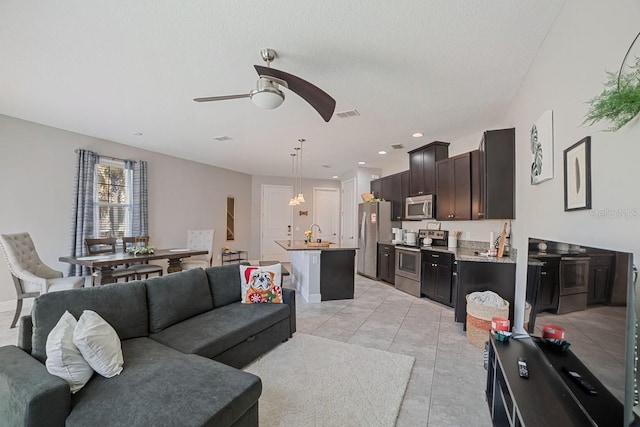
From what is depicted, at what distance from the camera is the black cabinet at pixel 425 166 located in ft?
16.1

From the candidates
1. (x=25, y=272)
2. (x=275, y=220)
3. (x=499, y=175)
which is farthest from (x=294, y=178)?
(x=25, y=272)

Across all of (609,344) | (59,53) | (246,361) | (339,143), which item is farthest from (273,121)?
(609,344)

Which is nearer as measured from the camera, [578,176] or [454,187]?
[578,176]

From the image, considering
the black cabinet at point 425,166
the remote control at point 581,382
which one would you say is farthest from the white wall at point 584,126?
the black cabinet at point 425,166

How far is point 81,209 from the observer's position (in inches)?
176

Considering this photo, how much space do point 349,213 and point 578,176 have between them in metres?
5.89

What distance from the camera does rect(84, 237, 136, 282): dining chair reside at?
4218 millimetres

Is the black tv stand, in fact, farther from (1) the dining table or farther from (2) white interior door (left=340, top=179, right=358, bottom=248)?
(2) white interior door (left=340, top=179, right=358, bottom=248)

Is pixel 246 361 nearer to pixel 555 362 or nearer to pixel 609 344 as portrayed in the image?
pixel 555 362

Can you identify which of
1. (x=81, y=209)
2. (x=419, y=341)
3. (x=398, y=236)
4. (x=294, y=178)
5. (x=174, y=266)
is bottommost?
(x=419, y=341)

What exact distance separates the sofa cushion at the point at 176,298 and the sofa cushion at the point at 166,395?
0.48 meters

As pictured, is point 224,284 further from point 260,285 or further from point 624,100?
point 624,100

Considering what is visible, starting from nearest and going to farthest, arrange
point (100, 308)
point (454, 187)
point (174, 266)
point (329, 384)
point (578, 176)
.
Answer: point (578, 176), point (100, 308), point (329, 384), point (454, 187), point (174, 266)

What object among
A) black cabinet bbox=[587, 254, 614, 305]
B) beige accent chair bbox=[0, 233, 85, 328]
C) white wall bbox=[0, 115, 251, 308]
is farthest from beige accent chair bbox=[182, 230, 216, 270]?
black cabinet bbox=[587, 254, 614, 305]
